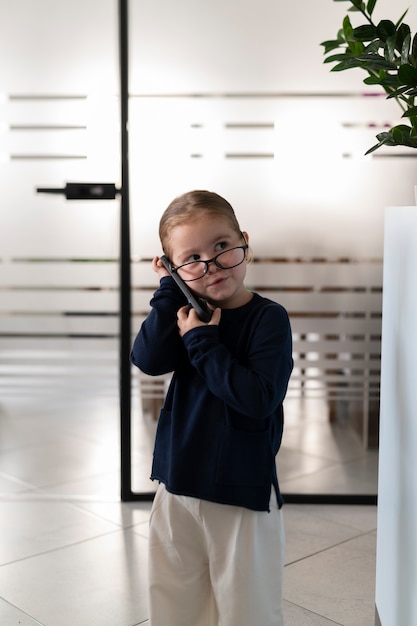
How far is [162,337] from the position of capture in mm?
1675

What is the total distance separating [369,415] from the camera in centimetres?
323

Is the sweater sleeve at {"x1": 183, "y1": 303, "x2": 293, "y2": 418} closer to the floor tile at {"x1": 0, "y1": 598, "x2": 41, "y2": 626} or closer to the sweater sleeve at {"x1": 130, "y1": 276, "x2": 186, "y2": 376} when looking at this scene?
the sweater sleeve at {"x1": 130, "y1": 276, "x2": 186, "y2": 376}

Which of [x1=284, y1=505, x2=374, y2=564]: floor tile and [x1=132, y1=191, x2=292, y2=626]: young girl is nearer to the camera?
[x1=132, y1=191, x2=292, y2=626]: young girl

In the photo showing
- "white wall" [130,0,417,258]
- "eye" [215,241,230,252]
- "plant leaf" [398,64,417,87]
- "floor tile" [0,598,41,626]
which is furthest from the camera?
"white wall" [130,0,417,258]

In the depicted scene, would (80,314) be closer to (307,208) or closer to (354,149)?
(307,208)

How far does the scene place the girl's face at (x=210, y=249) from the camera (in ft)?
5.40

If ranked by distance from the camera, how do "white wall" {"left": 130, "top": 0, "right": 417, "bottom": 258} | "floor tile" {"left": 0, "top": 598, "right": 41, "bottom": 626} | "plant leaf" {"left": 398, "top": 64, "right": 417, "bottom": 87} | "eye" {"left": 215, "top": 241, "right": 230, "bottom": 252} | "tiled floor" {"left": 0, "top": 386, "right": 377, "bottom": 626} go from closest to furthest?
1. "plant leaf" {"left": 398, "top": 64, "right": 417, "bottom": 87}
2. "eye" {"left": 215, "top": 241, "right": 230, "bottom": 252}
3. "floor tile" {"left": 0, "top": 598, "right": 41, "bottom": 626}
4. "tiled floor" {"left": 0, "top": 386, "right": 377, "bottom": 626}
5. "white wall" {"left": 130, "top": 0, "right": 417, "bottom": 258}

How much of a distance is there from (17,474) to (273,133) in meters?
1.68

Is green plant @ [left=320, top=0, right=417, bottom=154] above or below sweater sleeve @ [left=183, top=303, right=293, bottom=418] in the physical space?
above

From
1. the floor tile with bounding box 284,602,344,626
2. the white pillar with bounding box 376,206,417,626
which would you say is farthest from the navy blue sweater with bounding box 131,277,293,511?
the floor tile with bounding box 284,602,344,626

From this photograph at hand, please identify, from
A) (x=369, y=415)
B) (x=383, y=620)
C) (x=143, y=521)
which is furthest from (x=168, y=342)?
(x=369, y=415)

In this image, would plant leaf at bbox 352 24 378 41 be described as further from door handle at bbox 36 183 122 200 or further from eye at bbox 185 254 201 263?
door handle at bbox 36 183 122 200

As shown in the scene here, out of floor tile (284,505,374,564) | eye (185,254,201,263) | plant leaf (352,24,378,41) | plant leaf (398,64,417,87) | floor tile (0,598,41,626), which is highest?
plant leaf (352,24,378,41)

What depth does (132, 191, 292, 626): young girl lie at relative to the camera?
161 centimetres
